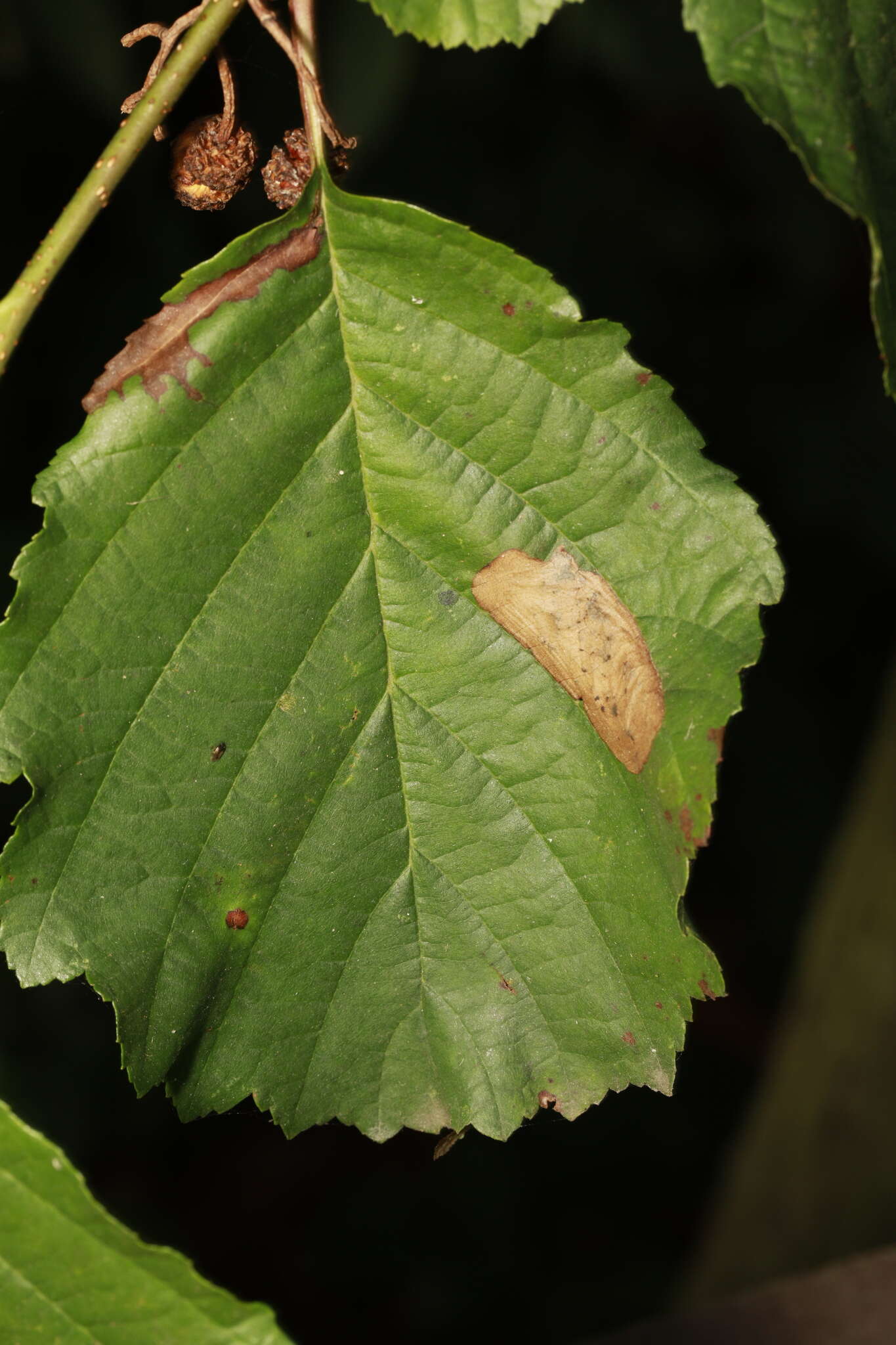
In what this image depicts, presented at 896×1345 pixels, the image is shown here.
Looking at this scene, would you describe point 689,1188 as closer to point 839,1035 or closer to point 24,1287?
point 839,1035

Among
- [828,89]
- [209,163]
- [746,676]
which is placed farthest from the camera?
[746,676]

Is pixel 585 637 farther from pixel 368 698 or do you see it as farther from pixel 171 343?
pixel 171 343

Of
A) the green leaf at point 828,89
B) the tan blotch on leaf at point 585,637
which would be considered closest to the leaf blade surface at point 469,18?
the green leaf at point 828,89

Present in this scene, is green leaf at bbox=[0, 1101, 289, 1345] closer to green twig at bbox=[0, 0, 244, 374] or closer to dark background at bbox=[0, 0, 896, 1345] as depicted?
green twig at bbox=[0, 0, 244, 374]

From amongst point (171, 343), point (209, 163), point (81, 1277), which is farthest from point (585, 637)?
point (81, 1277)

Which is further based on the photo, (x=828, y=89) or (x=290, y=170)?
(x=290, y=170)

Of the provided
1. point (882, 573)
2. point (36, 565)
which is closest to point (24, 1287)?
point (36, 565)

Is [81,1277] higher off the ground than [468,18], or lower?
lower
